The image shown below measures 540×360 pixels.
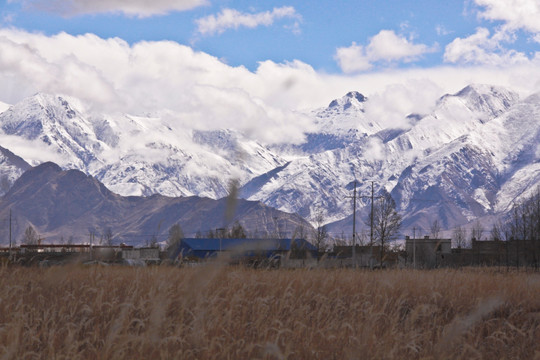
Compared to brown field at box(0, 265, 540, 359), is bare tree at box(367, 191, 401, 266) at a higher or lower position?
higher

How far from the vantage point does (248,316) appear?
1009 centimetres

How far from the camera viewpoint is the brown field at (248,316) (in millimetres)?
7340

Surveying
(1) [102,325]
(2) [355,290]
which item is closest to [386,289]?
(2) [355,290]

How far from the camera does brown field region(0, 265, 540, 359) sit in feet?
24.1

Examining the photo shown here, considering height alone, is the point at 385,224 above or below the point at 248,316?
above

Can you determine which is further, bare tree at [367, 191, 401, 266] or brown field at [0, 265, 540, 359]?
bare tree at [367, 191, 401, 266]

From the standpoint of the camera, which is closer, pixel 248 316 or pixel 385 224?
pixel 248 316

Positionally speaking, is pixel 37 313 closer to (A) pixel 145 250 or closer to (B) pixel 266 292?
(B) pixel 266 292

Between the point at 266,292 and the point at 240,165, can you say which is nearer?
the point at 240,165

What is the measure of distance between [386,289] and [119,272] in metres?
4.96

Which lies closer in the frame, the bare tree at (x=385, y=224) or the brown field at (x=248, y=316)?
the brown field at (x=248, y=316)

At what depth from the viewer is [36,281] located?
459 inches

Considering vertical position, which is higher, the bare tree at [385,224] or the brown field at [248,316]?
the bare tree at [385,224]

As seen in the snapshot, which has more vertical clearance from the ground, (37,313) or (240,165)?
(240,165)
